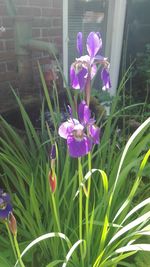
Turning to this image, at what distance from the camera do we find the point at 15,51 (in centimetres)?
183

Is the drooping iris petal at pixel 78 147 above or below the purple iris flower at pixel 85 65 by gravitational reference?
below

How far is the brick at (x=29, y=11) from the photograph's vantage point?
182cm

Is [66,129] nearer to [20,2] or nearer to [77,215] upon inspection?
[77,215]

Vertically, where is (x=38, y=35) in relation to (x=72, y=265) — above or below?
above

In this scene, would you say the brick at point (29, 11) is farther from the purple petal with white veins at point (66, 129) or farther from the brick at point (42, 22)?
the purple petal with white veins at point (66, 129)

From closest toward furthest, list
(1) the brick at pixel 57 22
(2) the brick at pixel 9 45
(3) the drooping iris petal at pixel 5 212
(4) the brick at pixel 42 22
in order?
(3) the drooping iris petal at pixel 5 212
(2) the brick at pixel 9 45
(4) the brick at pixel 42 22
(1) the brick at pixel 57 22

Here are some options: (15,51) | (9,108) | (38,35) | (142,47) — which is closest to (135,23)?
(142,47)

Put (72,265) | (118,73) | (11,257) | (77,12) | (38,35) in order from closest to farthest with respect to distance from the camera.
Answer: (72,265) → (11,257) → (38,35) → (77,12) → (118,73)

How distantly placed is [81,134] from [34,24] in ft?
5.23

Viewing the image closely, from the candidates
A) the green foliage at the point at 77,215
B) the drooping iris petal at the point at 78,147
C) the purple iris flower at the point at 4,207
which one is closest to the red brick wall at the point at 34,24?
the green foliage at the point at 77,215

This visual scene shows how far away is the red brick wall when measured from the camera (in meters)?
1.77

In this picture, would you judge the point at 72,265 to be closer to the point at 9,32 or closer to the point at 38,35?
the point at 9,32

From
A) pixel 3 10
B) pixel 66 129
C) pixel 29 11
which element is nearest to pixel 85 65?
pixel 66 129

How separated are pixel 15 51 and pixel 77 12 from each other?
2.93ft
